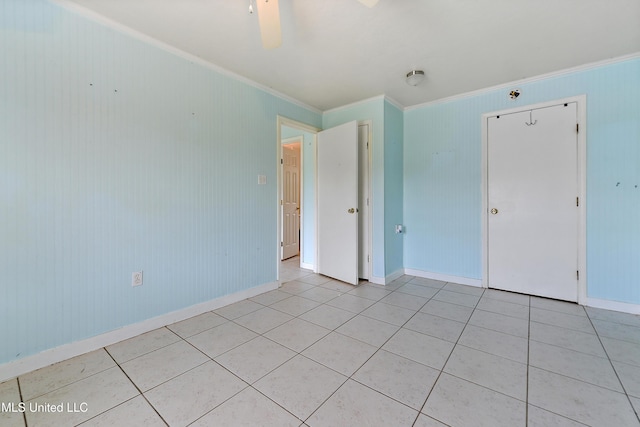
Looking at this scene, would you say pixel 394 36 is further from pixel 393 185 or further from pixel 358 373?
pixel 358 373

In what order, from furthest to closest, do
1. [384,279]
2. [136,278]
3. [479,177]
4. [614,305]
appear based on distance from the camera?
[384,279]
[479,177]
[614,305]
[136,278]

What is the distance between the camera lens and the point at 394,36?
2.16m

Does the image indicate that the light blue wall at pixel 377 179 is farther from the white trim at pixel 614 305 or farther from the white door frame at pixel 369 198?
the white trim at pixel 614 305

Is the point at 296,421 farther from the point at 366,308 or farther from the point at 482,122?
the point at 482,122

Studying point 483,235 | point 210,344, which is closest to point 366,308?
point 210,344

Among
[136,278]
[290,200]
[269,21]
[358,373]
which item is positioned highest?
[269,21]

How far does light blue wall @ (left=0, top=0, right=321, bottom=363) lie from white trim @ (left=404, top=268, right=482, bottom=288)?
93.6 inches

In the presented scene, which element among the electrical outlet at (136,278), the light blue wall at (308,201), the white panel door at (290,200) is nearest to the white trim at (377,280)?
the light blue wall at (308,201)

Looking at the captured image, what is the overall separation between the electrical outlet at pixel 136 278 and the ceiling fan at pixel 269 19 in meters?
1.97

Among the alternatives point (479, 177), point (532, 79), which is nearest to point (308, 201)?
point (479, 177)

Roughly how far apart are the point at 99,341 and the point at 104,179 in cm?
118

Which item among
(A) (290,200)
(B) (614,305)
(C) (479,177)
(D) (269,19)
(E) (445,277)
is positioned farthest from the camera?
(A) (290,200)

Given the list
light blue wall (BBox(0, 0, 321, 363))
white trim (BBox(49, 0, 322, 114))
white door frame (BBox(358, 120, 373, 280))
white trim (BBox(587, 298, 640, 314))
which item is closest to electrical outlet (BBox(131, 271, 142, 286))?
light blue wall (BBox(0, 0, 321, 363))

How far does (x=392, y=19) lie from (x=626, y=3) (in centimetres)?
155
